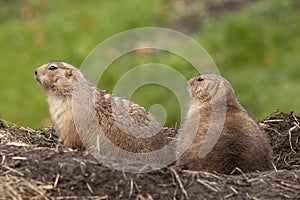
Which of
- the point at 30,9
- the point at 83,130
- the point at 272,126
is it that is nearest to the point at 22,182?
the point at 83,130

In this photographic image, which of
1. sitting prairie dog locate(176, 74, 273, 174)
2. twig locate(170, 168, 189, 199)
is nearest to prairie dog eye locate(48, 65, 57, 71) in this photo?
sitting prairie dog locate(176, 74, 273, 174)

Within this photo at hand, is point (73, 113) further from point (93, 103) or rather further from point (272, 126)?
point (272, 126)

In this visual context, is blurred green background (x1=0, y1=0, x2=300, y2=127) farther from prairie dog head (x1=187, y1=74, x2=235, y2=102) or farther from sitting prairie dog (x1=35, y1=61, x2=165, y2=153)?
sitting prairie dog (x1=35, y1=61, x2=165, y2=153)

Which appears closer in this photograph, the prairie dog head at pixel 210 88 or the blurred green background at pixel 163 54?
the prairie dog head at pixel 210 88

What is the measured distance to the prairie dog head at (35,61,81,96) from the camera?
23.6ft

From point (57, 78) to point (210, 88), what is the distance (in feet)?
4.82

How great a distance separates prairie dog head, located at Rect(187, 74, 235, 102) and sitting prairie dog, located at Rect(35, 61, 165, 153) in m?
0.54

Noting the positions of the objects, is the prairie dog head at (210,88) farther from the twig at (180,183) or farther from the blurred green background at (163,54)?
the blurred green background at (163,54)

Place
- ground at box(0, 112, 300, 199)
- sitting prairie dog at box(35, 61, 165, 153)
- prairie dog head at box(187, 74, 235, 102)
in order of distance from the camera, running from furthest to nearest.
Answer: prairie dog head at box(187, 74, 235, 102), sitting prairie dog at box(35, 61, 165, 153), ground at box(0, 112, 300, 199)

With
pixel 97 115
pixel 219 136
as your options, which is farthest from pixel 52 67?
pixel 219 136

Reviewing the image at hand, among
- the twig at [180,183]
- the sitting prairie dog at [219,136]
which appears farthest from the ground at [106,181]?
the sitting prairie dog at [219,136]

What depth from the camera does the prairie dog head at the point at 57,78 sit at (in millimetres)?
7203

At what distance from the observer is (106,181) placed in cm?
576

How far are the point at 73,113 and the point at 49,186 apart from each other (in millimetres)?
1433
